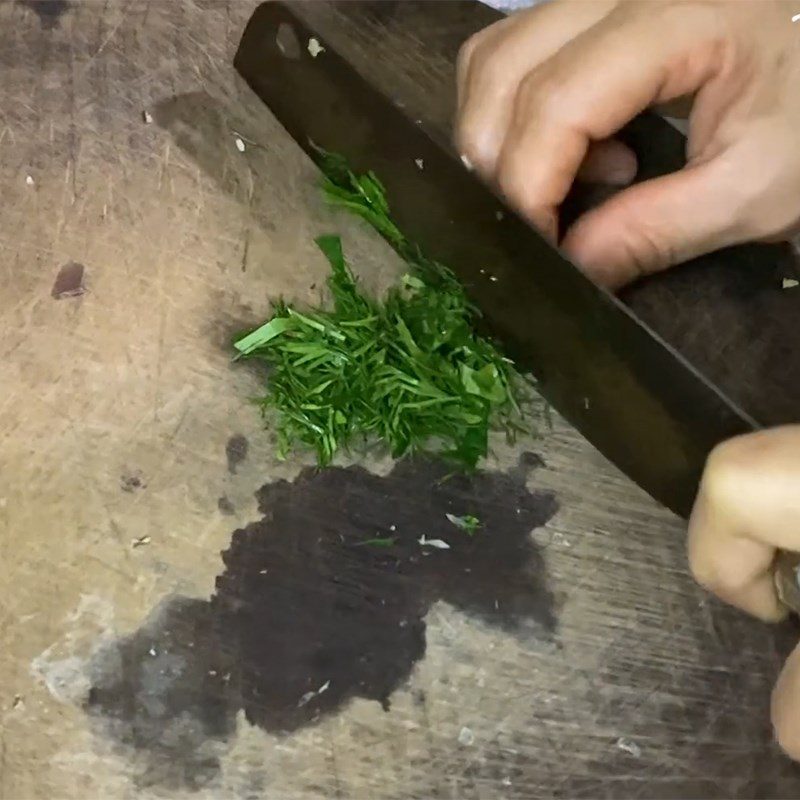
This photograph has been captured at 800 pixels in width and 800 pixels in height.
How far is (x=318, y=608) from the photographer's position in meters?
1.32

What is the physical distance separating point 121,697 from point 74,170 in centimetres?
77

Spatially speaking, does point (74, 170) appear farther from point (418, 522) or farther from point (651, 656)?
point (651, 656)

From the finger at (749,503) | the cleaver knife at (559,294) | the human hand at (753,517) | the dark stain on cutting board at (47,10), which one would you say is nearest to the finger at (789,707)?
the human hand at (753,517)

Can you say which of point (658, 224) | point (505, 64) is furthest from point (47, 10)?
point (658, 224)

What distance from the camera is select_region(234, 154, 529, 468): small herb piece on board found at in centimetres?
139

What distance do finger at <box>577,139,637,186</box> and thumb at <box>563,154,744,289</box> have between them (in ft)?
0.40

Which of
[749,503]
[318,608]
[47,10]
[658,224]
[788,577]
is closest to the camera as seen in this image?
[749,503]

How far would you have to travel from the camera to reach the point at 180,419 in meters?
1.40

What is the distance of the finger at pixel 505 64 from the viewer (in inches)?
51.1

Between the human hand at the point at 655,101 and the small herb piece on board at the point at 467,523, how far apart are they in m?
0.36

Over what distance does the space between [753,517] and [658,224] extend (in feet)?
1.40

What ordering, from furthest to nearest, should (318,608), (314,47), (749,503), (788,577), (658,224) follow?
(314,47)
(318,608)
(658,224)
(788,577)
(749,503)

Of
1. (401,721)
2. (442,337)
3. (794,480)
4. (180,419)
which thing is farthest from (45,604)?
(794,480)

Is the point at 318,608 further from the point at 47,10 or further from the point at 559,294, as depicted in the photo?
the point at 47,10
